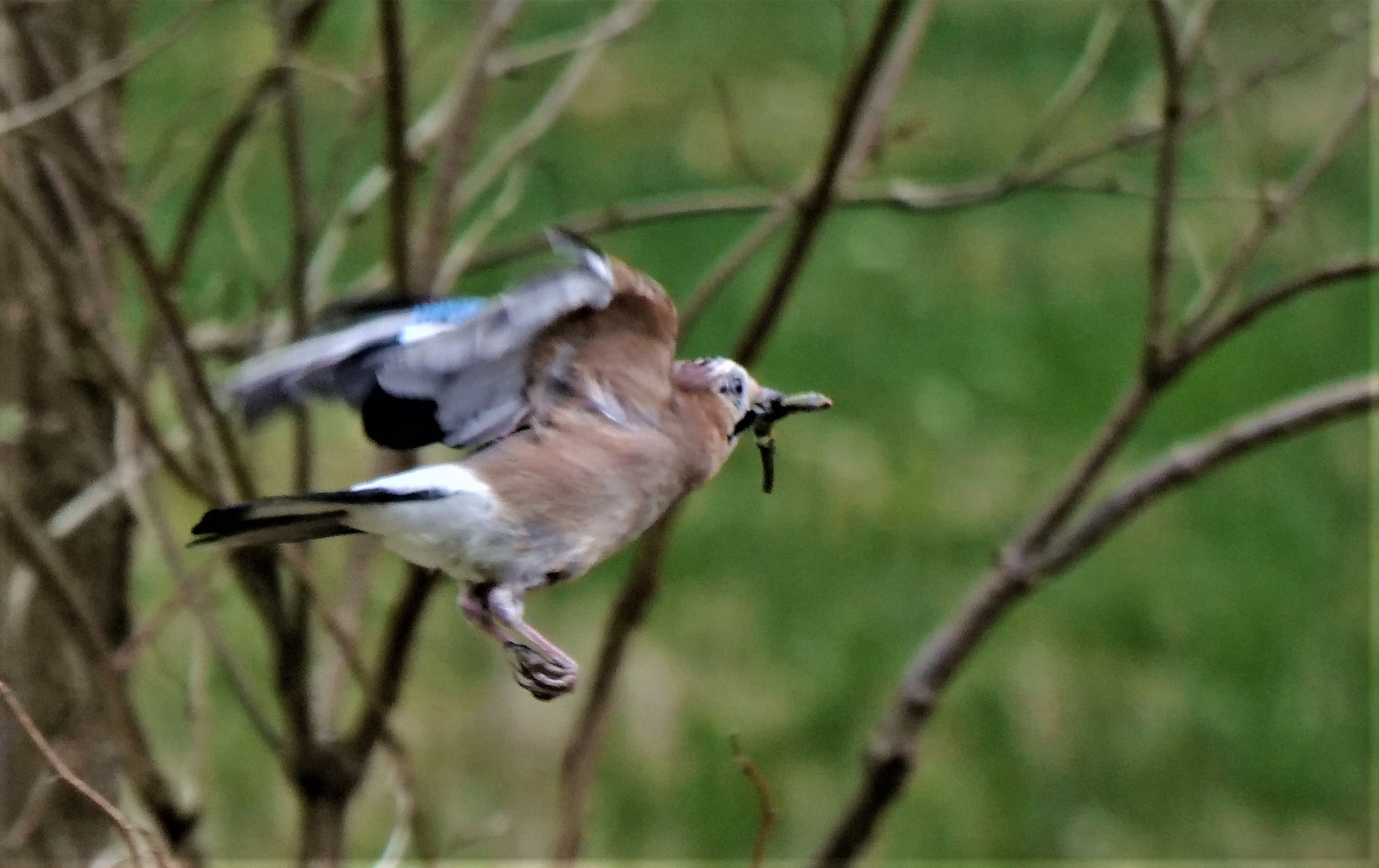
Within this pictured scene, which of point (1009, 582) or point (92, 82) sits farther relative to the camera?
point (1009, 582)

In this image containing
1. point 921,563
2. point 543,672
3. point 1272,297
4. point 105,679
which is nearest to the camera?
point 543,672

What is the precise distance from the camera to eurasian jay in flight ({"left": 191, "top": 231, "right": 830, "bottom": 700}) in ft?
3.25

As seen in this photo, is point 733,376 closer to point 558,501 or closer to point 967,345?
point 558,501

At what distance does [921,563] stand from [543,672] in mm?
2130

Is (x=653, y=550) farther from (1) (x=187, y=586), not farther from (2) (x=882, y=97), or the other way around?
(2) (x=882, y=97)

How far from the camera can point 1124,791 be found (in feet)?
9.89

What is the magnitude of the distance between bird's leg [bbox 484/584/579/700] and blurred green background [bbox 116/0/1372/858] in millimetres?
1714

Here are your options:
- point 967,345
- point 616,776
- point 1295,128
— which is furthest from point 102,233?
point 1295,128

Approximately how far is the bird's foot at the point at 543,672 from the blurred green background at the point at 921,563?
1.72 meters

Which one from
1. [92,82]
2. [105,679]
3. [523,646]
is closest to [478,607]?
[523,646]

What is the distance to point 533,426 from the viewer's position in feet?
3.59

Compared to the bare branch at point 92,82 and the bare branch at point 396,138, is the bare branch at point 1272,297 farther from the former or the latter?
the bare branch at point 92,82

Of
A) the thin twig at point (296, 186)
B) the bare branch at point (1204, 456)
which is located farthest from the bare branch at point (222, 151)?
the bare branch at point (1204, 456)

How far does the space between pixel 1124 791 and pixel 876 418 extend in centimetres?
80
